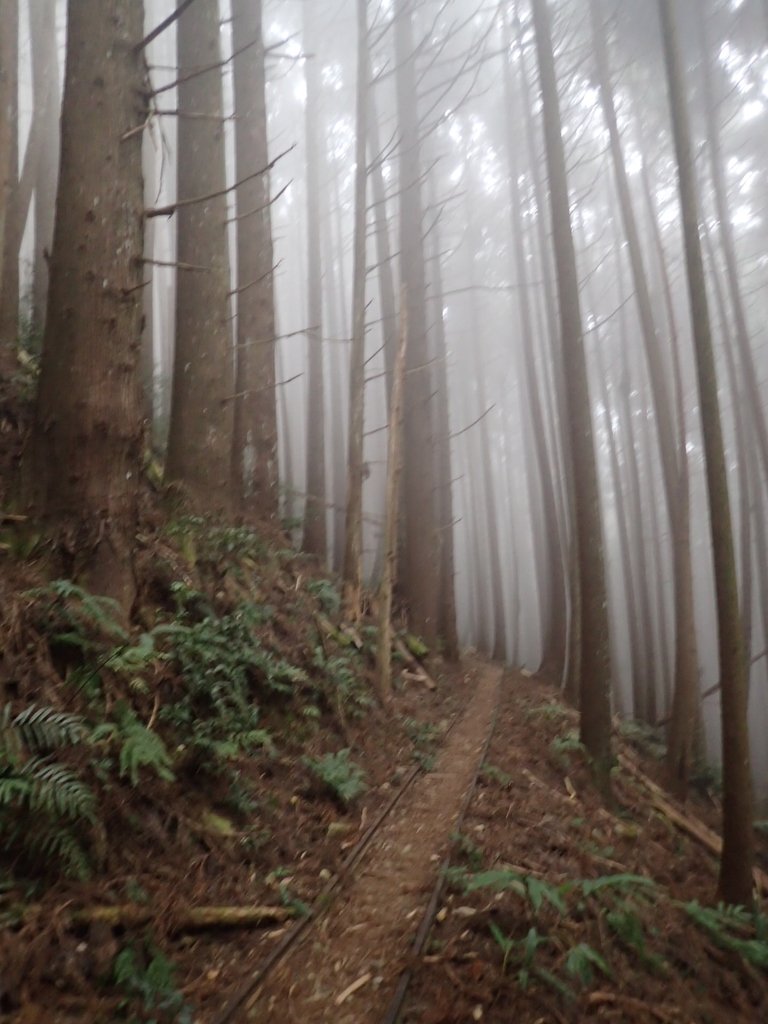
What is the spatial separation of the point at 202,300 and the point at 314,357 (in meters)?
9.39

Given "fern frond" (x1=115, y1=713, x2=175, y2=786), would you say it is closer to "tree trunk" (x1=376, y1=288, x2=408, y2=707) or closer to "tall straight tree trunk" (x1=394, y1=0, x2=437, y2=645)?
"tree trunk" (x1=376, y1=288, x2=408, y2=707)

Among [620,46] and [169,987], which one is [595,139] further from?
[169,987]

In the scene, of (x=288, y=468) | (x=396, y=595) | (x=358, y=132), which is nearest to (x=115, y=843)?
(x=396, y=595)

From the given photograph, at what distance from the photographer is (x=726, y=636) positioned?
7172 millimetres

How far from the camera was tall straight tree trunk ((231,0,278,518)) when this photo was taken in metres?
10.3

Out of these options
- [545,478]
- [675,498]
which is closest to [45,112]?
[675,498]

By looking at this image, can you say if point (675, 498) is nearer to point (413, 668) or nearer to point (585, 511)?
point (585, 511)

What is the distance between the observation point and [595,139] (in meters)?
18.7

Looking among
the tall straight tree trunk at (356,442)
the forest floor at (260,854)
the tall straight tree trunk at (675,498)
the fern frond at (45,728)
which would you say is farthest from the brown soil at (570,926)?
the tall straight tree trunk at (356,442)

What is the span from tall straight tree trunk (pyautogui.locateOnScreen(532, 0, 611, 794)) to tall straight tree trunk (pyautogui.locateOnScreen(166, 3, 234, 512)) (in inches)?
182

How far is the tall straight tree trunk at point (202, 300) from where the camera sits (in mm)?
8094

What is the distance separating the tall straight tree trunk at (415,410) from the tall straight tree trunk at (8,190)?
24.3 feet

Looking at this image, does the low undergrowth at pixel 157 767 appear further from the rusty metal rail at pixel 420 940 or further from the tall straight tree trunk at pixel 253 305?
the tall straight tree trunk at pixel 253 305

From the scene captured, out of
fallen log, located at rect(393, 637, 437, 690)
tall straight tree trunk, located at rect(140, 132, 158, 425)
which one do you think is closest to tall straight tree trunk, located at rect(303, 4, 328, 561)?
fallen log, located at rect(393, 637, 437, 690)
